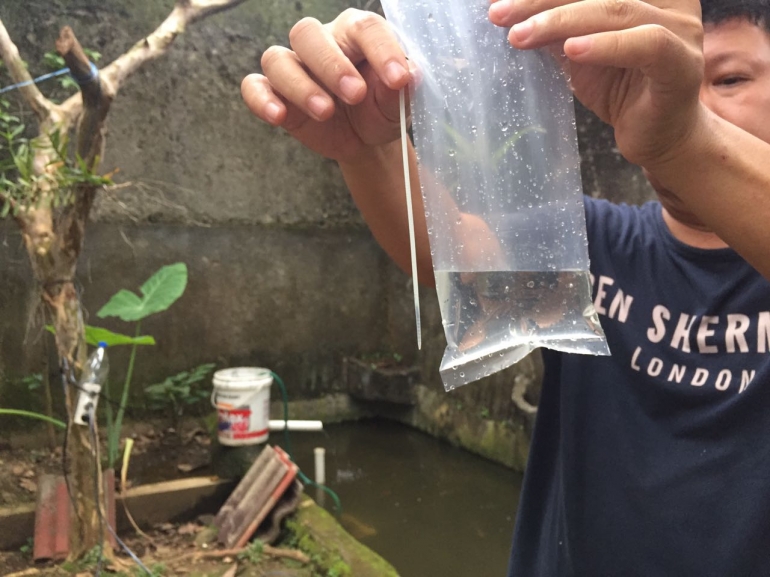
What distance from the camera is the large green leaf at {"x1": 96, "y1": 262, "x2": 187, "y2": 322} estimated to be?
2.03 metres

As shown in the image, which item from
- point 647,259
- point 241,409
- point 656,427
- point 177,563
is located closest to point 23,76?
point 241,409

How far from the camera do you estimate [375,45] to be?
454 mm

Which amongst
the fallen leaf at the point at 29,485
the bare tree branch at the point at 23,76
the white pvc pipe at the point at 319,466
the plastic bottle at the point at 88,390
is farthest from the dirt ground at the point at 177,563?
the bare tree branch at the point at 23,76

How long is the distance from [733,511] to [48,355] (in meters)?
2.87

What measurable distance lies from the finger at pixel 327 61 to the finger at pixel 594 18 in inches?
6.0

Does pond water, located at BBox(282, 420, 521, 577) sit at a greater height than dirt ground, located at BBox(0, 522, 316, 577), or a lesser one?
lesser

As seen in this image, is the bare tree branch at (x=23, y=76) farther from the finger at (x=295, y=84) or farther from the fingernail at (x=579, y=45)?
the fingernail at (x=579, y=45)

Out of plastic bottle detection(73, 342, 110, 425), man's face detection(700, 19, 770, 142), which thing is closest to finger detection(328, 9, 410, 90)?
man's face detection(700, 19, 770, 142)

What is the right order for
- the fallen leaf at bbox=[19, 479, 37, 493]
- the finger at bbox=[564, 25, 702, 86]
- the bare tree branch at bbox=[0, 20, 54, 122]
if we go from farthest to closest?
the fallen leaf at bbox=[19, 479, 37, 493] → the bare tree branch at bbox=[0, 20, 54, 122] → the finger at bbox=[564, 25, 702, 86]

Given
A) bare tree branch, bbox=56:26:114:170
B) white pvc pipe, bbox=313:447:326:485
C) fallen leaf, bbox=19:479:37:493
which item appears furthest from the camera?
white pvc pipe, bbox=313:447:326:485

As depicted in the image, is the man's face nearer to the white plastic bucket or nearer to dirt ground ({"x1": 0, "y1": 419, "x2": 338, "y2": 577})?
dirt ground ({"x1": 0, "y1": 419, "x2": 338, "y2": 577})

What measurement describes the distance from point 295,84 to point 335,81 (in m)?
0.04

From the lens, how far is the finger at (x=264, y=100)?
519 mm

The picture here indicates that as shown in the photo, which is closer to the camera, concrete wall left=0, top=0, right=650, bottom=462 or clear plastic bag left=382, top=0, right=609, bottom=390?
clear plastic bag left=382, top=0, right=609, bottom=390
